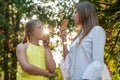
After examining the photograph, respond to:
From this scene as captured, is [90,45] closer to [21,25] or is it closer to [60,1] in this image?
[60,1]

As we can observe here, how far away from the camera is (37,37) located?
5.27 m

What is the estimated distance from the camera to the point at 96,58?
4.36 meters

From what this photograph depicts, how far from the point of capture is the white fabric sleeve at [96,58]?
4.29 metres

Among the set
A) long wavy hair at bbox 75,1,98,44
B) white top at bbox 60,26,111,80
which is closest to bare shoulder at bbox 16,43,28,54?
white top at bbox 60,26,111,80

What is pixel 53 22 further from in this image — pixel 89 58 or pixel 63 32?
pixel 89 58

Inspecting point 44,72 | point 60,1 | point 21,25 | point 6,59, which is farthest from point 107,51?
point 44,72

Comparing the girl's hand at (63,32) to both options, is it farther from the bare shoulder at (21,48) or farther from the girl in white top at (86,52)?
the bare shoulder at (21,48)

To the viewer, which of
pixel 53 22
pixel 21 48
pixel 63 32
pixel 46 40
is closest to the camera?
pixel 63 32

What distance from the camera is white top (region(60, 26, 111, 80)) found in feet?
14.1

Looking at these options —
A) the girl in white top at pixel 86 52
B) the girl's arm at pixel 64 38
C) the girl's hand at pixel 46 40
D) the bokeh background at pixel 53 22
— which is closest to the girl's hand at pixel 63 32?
the girl's arm at pixel 64 38

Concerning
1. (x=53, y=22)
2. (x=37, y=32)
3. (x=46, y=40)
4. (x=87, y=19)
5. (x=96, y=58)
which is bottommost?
(x=53, y=22)

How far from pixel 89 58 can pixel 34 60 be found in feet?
3.21

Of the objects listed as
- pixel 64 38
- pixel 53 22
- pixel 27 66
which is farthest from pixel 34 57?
pixel 53 22

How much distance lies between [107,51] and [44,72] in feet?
44.5
